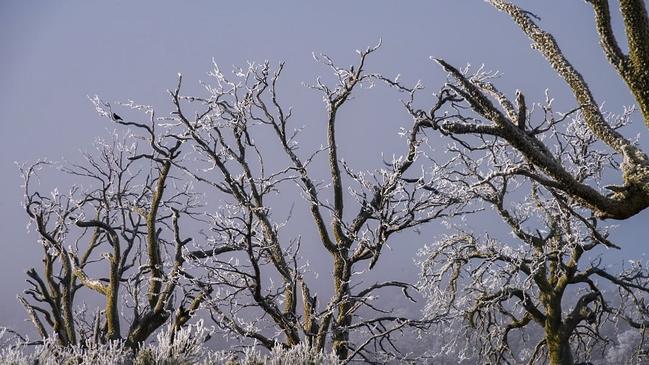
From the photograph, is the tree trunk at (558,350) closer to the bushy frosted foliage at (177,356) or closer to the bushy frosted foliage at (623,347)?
the bushy frosted foliage at (177,356)

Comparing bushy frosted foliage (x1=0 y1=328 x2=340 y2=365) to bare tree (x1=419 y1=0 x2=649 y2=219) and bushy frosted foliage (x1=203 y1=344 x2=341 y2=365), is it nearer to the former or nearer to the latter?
bushy frosted foliage (x1=203 y1=344 x2=341 y2=365)

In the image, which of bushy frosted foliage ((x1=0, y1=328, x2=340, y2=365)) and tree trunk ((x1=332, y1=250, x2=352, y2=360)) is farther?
tree trunk ((x1=332, y1=250, x2=352, y2=360))

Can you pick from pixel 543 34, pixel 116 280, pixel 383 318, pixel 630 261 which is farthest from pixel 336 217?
pixel 630 261

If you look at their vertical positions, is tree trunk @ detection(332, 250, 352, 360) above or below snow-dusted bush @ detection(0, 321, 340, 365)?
above

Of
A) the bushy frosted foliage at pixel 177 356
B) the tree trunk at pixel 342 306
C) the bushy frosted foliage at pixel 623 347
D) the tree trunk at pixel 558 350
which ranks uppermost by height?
the bushy frosted foliage at pixel 623 347

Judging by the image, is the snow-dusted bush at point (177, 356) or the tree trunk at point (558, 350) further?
the tree trunk at point (558, 350)

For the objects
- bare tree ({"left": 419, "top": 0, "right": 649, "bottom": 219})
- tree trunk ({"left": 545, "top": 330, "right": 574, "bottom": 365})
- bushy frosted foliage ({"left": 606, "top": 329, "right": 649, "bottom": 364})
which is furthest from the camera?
bushy frosted foliage ({"left": 606, "top": 329, "right": 649, "bottom": 364})

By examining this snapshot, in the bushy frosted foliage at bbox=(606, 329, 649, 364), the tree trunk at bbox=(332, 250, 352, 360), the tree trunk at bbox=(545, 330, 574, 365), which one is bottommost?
the tree trunk at bbox=(332, 250, 352, 360)

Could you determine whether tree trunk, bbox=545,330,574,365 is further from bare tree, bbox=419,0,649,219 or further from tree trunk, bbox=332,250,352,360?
bare tree, bbox=419,0,649,219

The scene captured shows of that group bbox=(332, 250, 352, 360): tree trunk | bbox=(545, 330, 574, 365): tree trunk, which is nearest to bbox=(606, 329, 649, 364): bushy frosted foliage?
bbox=(545, 330, 574, 365): tree trunk

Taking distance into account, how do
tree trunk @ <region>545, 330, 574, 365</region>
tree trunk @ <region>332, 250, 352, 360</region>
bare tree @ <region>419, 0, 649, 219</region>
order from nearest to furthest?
bare tree @ <region>419, 0, 649, 219</region>, tree trunk @ <region>332, 250, 352, 360</region>, tree trunk @ <region>545, 330, 574, 365</region>

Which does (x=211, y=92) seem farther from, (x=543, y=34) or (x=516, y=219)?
(x=516, y=219)

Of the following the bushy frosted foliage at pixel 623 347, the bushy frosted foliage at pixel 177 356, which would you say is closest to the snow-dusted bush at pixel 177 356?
the bushy frosted foliage at pixel 177 356

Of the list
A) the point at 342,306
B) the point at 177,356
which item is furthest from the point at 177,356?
the point at 342,306
